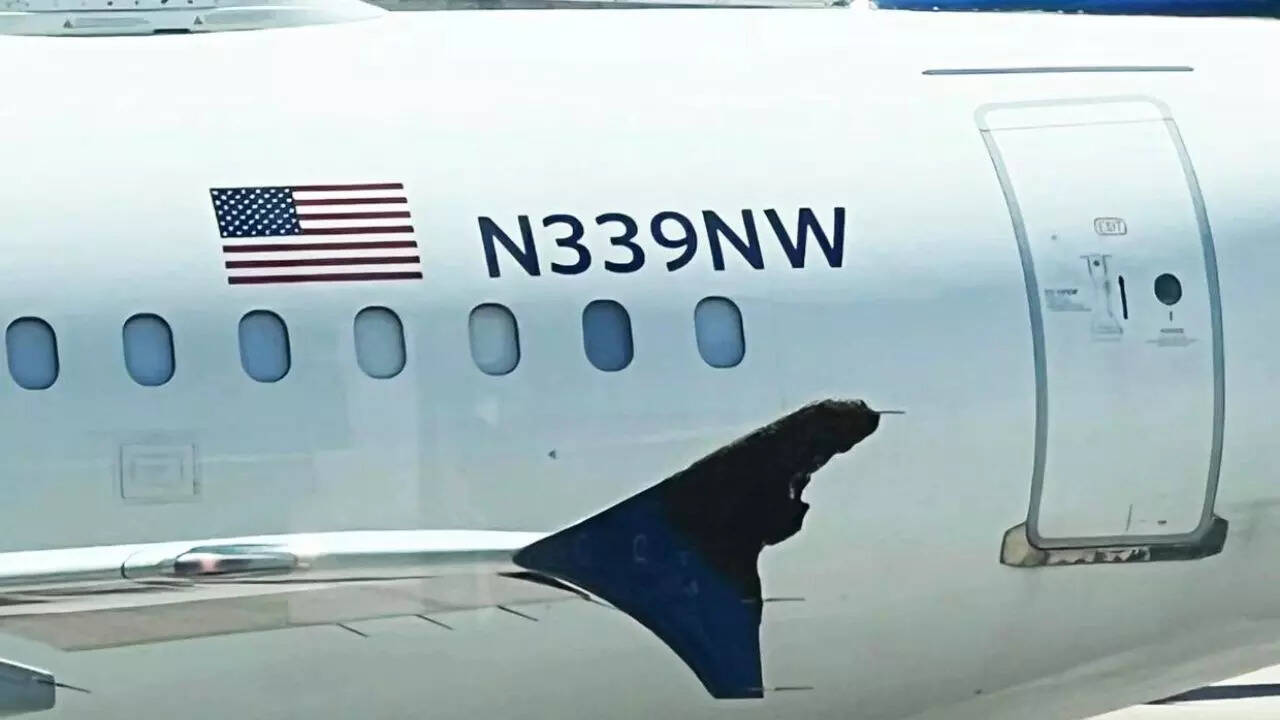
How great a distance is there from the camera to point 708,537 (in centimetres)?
853

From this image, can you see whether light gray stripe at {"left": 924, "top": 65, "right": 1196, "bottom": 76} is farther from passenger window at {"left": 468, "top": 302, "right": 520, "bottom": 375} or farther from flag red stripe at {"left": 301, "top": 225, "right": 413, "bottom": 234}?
flag red stripe at {"left": 301, "top": 225, "right": 413, "bottom": 234}

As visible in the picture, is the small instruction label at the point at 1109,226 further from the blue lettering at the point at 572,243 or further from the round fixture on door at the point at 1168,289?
the blue lettering at the point at 572,243

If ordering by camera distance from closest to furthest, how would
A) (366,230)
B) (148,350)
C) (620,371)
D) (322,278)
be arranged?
1. (148,350)
2. (322,278)
3. (366,230)
4. (620,371)

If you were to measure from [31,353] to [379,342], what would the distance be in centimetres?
137

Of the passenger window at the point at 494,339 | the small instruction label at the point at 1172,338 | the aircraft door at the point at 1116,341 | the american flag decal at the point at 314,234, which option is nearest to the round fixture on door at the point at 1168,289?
the aircraft door at the point at 1116,341

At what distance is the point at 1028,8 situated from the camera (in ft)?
36.5

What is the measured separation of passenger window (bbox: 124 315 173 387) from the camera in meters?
7.98

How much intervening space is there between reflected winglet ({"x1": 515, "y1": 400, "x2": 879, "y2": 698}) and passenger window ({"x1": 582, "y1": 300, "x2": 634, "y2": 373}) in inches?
21.8

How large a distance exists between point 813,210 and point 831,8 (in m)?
1.86

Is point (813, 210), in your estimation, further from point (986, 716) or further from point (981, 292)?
point (986, 716)

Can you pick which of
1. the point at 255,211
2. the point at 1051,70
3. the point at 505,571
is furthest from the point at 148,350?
the point at 1051,70

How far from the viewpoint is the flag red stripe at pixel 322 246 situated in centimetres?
820

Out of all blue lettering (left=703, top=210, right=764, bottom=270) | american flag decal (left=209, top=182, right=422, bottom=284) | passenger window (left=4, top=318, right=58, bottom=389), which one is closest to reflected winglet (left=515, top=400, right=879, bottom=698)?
blue lettering (left=703, top=210, right=764, bottom=270)

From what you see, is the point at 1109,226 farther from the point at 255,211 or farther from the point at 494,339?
the point at 255,211
